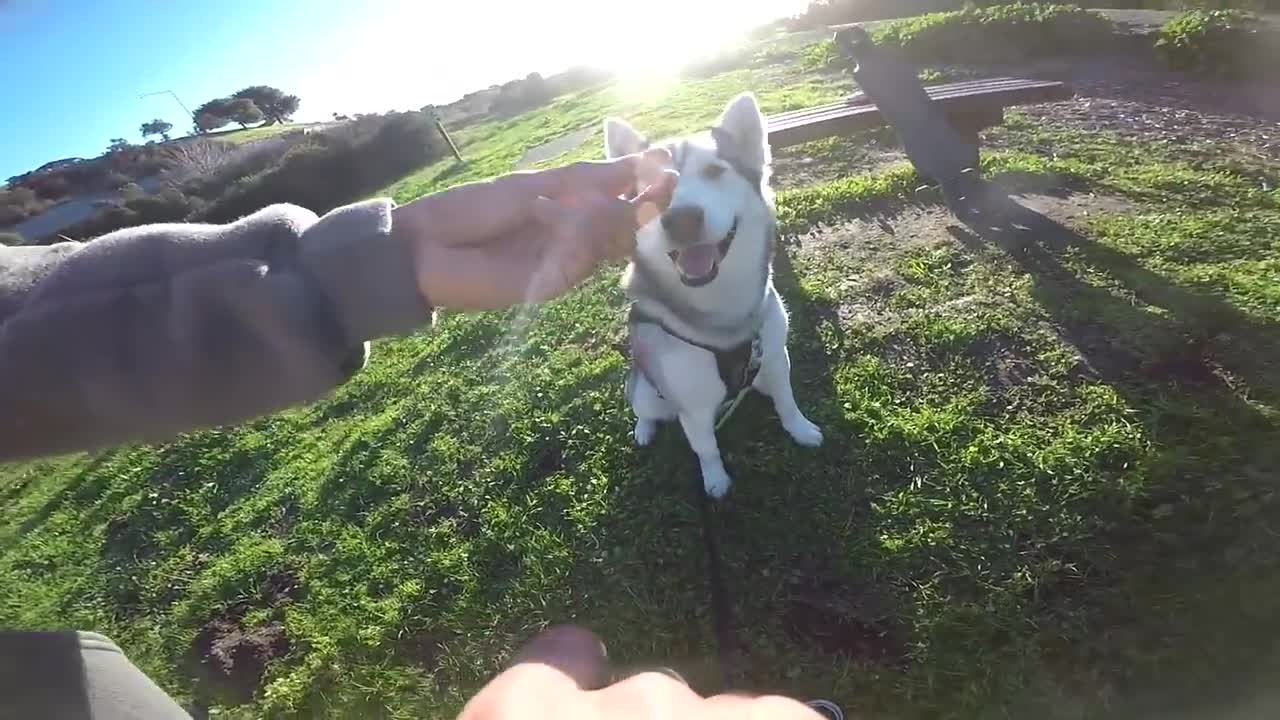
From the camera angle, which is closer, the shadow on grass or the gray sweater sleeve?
the gray sweater sleeve

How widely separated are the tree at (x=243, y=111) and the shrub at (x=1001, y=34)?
1182 inches

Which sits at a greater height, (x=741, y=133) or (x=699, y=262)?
(x=741, y=133)

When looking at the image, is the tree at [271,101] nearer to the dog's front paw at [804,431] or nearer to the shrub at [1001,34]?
the shrub at [1001,34]

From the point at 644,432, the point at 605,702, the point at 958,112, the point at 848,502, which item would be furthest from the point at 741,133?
the point at 958,112

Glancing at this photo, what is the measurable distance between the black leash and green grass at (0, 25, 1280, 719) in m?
0.06

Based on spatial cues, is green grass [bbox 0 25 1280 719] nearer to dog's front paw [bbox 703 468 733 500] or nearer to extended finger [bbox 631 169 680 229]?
dog's front paw [bbox 703 468 733 500]

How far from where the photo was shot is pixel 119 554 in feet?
16.9

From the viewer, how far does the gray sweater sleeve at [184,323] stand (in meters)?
1.20

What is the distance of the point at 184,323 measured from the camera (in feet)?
4.09

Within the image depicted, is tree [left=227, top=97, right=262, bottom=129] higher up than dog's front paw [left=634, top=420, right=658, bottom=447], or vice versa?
tree [left=227, top=97, right=262, bottom=129]

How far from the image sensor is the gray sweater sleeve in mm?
1196

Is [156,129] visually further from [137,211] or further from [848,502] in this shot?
[848,502]

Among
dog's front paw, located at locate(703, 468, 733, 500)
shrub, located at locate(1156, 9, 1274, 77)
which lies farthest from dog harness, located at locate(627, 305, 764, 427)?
shrub, located at locate(1156, 9, 1274, 77)

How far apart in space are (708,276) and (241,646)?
3.63 meters
